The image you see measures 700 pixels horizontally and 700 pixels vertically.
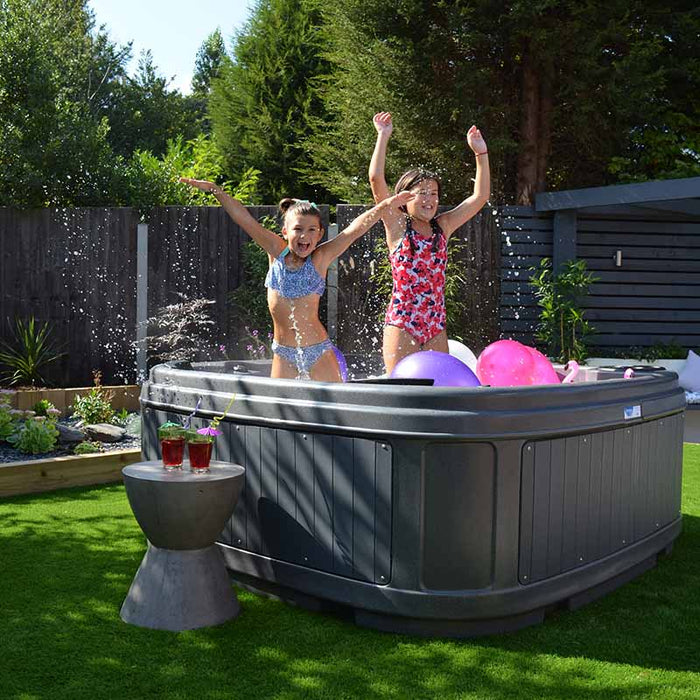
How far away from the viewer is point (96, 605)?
3.35m

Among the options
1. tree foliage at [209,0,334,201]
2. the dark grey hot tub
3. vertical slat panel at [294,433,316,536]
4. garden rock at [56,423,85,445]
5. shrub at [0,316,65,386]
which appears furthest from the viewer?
tree foliage at [209,0,334,201]

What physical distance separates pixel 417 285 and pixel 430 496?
5.33ft

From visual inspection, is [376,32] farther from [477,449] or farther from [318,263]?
[477,449]

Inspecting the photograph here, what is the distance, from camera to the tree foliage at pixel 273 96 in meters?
17.6

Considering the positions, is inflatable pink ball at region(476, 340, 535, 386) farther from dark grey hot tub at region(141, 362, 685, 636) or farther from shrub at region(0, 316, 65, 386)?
shrub at region(0, 316, 65, 386)

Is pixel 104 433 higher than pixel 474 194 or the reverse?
the reverse

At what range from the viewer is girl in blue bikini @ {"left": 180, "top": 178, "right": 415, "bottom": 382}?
395 centimetres

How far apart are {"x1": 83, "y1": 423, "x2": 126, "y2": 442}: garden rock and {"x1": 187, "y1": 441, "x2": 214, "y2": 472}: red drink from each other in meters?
3.28

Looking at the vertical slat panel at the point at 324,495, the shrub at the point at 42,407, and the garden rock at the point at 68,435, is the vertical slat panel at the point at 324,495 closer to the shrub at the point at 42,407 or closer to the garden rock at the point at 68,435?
the garden rock at the point at 68,435

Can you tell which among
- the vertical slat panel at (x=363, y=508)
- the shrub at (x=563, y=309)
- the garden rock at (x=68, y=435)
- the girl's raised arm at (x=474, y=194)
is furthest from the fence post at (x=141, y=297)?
the vertical slat panel at (x=363, y=508)

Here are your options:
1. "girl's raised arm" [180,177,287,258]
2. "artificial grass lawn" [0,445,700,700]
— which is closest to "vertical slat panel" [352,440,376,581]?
"artificial grass lawn" [0,445,700,700]

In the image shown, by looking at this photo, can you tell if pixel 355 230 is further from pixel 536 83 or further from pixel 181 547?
pixel 536 83

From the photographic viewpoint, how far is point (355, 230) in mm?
3965

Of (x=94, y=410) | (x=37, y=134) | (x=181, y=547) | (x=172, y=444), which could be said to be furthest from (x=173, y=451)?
(x=37, y=134)
